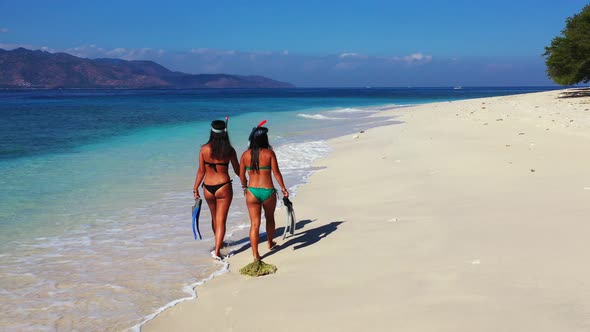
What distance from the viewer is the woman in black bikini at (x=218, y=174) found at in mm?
5984

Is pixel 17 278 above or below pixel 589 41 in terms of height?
below

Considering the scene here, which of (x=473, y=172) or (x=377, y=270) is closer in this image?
(x=377, y=270)

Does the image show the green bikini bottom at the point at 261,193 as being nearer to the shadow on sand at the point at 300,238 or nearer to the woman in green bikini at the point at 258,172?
the woman in green bikini at the point at 258,172

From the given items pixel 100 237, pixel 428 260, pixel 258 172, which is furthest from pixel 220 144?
pixel 428 260

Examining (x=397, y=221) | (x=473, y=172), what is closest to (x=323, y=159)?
(x=473, y=172)

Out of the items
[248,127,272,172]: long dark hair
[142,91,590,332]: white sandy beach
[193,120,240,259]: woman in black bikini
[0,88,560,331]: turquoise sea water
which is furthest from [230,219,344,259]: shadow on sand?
[248,127,272,172]: long dark hair

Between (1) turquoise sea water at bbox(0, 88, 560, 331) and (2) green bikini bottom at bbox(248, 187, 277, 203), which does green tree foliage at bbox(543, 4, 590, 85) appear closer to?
(1) turquoise sea water at bbox(0, 88, 560, 331)

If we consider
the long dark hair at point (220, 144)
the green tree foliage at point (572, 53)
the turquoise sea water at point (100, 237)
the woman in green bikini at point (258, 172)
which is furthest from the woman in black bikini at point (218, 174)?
the green tree foliage at point (572, 53)

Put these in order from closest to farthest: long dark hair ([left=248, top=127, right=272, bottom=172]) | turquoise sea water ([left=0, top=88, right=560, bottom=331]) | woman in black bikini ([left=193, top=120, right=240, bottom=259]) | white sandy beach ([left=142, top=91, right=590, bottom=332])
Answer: white sandy beach ([left=142, top=91, right=590, bottom=332]), turquoise sea water ([left=0, top=88, right=560, bottom=331]), long dark hair ([left=248, top=127, right=272, bottom=172]), woman in black bikini ([left=193, top=120, right=240, bottom=259])

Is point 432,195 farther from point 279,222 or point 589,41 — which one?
point 589,41

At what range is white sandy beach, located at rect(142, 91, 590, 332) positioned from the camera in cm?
372

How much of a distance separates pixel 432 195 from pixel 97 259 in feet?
16.7

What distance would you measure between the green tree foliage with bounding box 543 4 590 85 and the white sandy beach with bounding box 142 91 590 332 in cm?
2886

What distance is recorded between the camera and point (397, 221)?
659 centimetres
